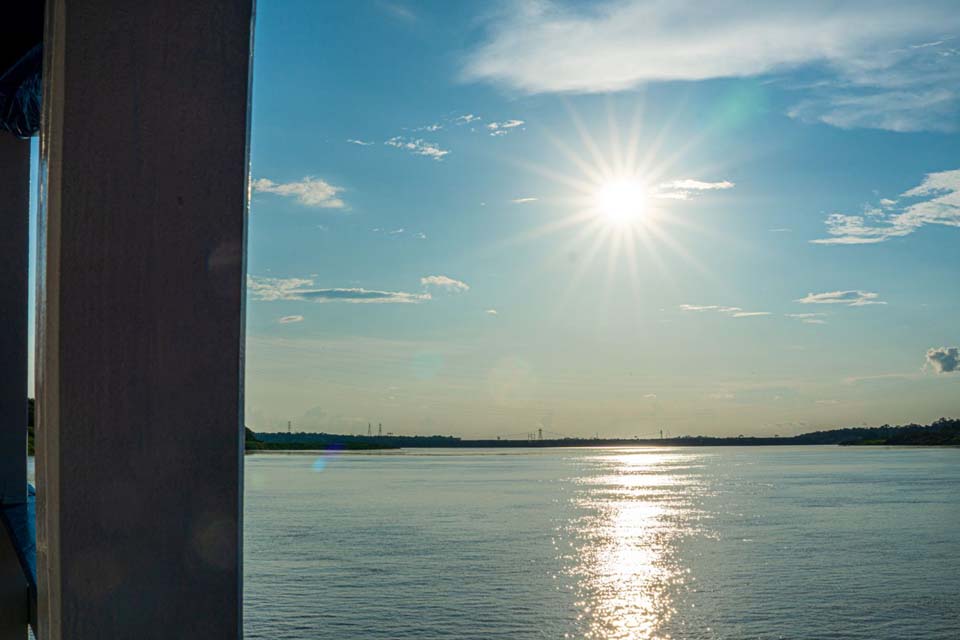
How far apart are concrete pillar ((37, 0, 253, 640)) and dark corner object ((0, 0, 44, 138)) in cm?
137

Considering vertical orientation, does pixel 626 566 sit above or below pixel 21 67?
below

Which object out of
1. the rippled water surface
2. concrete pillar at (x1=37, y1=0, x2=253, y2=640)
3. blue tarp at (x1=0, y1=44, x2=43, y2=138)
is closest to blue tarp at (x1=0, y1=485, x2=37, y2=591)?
concrete pillar at (x1=37, y1=0, x2=253, y2=640)

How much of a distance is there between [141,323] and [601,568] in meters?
25.3

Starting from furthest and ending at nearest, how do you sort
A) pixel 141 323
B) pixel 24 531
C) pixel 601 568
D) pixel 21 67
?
pixel 601 568 < pixel 21 67 < pixel 24 531 < pixel 141 323

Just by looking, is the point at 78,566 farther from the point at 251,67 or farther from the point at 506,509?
the point at 506,509

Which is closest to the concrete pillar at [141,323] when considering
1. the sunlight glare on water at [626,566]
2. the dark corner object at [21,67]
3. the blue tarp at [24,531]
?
the blue tarp at [24,531]

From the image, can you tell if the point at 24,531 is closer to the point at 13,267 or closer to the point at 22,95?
the point at 13,267

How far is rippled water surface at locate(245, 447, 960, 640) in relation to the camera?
59.9ft

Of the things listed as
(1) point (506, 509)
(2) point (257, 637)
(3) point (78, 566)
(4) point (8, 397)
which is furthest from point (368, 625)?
(1) point (506, 509)

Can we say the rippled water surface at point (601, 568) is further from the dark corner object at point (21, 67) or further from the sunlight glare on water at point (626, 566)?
the dark corner object at point (21, 67)

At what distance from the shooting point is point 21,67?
288 centimetres

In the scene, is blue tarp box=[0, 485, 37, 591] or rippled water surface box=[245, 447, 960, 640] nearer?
blue tarp box=[0, 485, 37, 591]

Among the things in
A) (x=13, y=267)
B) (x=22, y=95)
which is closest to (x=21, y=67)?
(x=22, y=95)

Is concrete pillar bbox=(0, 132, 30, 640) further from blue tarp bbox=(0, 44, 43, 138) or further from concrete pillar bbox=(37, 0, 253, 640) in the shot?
concrete pillar bbox=(37, 0, 253, 640)
